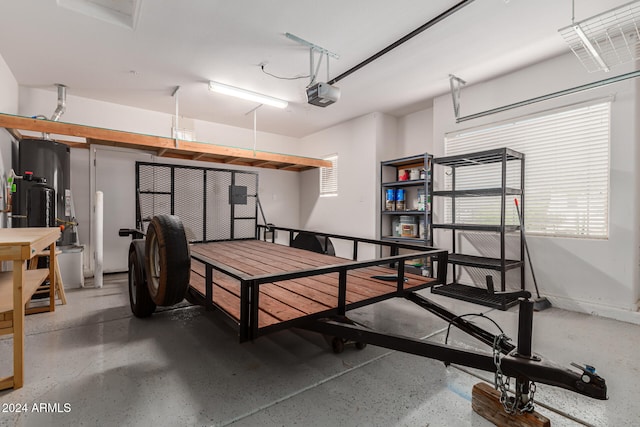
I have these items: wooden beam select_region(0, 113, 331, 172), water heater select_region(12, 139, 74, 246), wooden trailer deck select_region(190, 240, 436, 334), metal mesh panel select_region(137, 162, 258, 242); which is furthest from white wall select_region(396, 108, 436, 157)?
water heater select_region(12, 139, 74, 246)

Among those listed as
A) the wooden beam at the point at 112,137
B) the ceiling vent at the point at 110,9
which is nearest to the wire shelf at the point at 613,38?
the ceiling vent at the point at 110,9

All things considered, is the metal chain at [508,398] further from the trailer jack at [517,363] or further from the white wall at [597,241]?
the white wall at [597,241]

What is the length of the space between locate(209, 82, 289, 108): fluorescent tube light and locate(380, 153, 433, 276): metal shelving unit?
209cm

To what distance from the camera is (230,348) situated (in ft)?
7.47

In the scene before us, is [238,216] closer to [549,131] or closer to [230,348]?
[230,348]

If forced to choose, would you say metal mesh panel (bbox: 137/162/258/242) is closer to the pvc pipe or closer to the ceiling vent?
the pvc pipe

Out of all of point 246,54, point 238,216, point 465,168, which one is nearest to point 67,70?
point 246,54

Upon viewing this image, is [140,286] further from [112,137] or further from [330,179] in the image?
[330,179]

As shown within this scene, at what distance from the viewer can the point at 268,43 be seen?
3137 mm

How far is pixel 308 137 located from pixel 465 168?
3.90 meters

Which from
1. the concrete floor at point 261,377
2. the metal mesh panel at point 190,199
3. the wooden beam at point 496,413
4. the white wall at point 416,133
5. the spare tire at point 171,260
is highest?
the white wall at point 416,133

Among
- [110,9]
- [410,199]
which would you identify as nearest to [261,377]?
[110,9]

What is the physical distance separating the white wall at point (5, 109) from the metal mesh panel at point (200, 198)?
1.51m

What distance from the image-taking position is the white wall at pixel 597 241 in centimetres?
293
